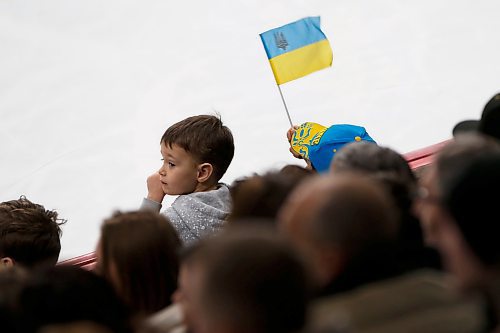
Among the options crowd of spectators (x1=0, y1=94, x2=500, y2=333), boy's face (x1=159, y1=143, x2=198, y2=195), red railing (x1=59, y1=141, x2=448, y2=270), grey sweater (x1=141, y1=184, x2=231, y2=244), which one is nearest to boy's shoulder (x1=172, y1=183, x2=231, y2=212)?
grey sweater (x1=141, y1=184, x2=231, y2=244)

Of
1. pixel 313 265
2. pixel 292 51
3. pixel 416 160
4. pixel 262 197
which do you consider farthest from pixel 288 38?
pixel 313 265

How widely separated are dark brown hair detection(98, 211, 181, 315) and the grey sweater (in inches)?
25.2

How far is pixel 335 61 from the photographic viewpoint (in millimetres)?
4055

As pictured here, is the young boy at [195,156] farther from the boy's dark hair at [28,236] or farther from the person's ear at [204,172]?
the boy's dark hair at [28,236]

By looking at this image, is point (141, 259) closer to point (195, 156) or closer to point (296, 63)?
point (195, 156)

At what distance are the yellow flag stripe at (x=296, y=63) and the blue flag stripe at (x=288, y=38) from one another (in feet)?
0.06

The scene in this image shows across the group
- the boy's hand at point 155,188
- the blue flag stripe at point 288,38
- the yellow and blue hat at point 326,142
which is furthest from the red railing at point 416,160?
the yellow and blue hat at point 326,142

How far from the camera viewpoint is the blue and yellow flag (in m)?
3.28

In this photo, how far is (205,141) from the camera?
2.52 meters

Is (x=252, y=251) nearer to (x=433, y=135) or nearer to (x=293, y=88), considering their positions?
(x=433, y=135)

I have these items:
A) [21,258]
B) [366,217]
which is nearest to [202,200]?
[21,258]

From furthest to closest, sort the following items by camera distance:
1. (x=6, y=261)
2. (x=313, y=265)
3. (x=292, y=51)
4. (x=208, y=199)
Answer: (x=292, y=51)
(x=208, y=199)
(x=6, y=261)
(x=313, y=265)

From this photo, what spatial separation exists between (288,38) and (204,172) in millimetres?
966

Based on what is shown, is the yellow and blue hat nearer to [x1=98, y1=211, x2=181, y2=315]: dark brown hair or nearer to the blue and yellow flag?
the blue and yellow flag
